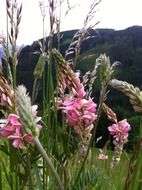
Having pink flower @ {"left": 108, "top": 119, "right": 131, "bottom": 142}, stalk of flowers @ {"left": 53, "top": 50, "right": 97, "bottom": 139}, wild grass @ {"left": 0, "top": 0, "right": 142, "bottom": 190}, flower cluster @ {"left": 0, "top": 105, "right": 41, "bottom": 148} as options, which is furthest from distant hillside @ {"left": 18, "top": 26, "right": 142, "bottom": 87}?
flower cluster @ {"left": 0, "top": 105, "right": 41, "bottom": 148}

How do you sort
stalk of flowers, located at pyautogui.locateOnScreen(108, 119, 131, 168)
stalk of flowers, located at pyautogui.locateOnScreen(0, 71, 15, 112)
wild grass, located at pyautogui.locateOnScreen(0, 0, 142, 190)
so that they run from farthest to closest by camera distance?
stalk of flowers, located at pyautogui.locateOnScreen(108, 119, 131, 168) < stalk of flowers, located at pyautogui.locateOnScreen(0, 71, 15, 112) < wild grass, located at pyautogui.locateOnScreen(0, 0, 142, 190)

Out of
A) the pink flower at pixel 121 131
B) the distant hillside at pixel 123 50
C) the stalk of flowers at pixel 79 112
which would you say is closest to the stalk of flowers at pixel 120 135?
the pink flower at pixel 121 131

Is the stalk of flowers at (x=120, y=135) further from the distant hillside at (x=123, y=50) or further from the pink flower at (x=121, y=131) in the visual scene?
the distant hillside at (x=123, y=50)

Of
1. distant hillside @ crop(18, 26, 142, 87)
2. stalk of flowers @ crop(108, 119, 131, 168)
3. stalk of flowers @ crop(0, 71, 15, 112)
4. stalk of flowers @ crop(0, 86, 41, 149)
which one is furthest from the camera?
distant hillside @ crop(18, 26, 142, 87)

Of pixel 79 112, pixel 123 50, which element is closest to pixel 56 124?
pixel 79 112

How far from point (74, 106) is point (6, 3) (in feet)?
3.37

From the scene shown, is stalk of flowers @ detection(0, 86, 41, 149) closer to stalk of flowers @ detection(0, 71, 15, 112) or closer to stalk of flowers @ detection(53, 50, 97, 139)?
stalk of flowers @ detection(0, 71, 15, 112)

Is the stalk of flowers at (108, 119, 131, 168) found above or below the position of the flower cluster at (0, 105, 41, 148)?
below

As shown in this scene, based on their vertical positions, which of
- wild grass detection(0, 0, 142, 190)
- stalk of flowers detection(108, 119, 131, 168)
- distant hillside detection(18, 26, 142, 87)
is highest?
wild grass detection(0, 0, 142, 190)

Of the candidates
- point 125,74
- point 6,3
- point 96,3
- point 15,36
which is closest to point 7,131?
point 15,36

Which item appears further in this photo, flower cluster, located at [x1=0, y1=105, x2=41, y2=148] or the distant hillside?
the distant hillside

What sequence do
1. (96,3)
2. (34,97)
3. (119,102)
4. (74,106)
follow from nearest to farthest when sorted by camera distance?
(74,106), (34,97), (96,3), (119,102)

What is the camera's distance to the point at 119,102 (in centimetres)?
10844

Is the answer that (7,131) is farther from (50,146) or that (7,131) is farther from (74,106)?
(50,146)
